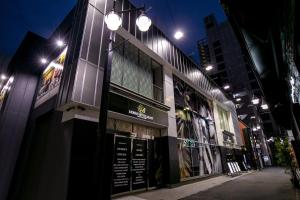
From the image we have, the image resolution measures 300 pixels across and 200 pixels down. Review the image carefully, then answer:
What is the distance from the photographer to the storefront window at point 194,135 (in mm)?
12148

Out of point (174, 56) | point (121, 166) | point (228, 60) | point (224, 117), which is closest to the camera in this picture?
point (121, 166)

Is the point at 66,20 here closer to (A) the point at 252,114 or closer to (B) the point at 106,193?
(B) the point at 106,193

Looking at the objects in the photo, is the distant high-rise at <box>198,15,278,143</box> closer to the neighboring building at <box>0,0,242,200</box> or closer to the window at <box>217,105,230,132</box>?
the window at <box>217,105,230,132</box>

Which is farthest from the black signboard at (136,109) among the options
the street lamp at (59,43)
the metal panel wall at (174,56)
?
the street lamp at (59,43)

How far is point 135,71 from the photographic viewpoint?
34.1ft

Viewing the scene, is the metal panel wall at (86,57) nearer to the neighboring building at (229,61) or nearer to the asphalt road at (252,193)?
the asphalt road at (252,193)

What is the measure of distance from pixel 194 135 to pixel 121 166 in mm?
8104

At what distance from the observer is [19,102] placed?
1042 centimetres

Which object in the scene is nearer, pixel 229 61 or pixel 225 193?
pixel 225 193

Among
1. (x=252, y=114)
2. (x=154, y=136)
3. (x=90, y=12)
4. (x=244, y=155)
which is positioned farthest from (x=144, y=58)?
(x=252, y=114)

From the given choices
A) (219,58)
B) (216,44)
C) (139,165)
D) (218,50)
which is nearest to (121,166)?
(139,165)

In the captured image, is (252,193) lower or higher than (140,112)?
lower

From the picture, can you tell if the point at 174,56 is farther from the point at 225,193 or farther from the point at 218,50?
the point at 218,50

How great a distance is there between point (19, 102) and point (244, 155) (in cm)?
2624
